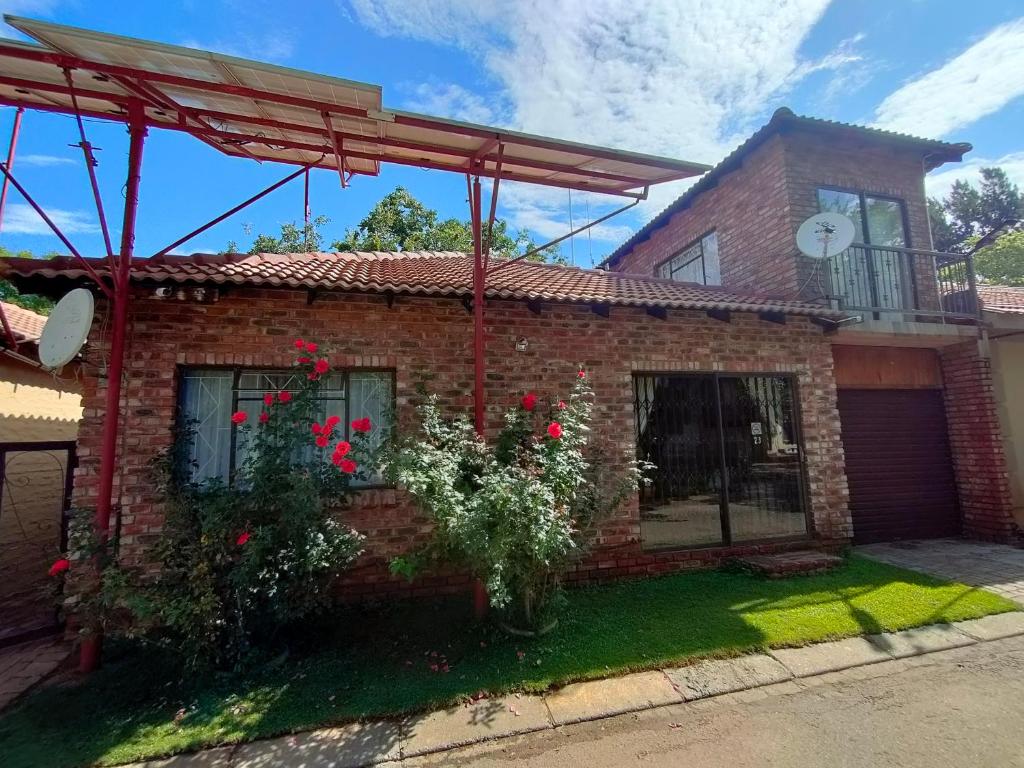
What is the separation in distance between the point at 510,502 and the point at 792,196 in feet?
25.1

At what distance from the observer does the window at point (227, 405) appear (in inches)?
197

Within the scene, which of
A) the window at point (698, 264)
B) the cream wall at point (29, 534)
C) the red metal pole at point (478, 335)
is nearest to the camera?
the red metal pole at point (478, 335)

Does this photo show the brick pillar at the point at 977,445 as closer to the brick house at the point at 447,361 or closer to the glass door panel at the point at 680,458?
the brick house at the point at 447,361

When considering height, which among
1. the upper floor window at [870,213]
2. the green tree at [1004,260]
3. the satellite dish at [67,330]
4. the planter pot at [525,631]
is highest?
the green tree at [1004,260]

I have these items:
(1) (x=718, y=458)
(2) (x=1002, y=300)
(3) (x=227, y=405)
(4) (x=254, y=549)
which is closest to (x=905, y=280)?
(2) (x=1002, y=300)

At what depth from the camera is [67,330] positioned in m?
4.05

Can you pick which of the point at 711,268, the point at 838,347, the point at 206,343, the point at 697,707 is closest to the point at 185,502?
the point at 206,343

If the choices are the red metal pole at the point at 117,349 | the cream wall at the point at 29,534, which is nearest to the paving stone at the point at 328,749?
the red metal pole at the point at 117,349

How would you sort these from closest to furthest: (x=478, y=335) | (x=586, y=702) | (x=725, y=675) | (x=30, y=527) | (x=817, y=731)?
1. (x=817, y=731)
2. (x=586, y=702)
3. (x=725, y=675)
4. (x=478, y=335)
5. (x=30, y=527)

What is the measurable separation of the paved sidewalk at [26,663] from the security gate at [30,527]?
0.84 feet

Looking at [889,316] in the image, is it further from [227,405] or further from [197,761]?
[197,761]

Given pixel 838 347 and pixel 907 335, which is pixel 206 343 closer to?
pixel 838 347

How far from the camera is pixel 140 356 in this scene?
4.84 m

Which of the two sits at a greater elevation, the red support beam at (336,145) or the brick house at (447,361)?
the red support beam at (336,145)
